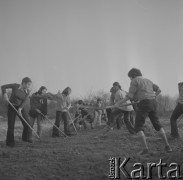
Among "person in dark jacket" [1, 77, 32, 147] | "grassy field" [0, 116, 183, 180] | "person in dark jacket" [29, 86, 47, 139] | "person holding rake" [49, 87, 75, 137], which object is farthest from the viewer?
"person holding rake" [49, 87, 75, 137]

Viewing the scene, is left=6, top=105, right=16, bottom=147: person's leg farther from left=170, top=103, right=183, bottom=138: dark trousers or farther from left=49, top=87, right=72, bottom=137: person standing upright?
left=170, top=103, right=183, bottom=138: dark trousers

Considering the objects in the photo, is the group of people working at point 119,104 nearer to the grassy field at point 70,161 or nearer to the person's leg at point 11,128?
the person's leg at point 11,128

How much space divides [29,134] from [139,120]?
11.8 ft

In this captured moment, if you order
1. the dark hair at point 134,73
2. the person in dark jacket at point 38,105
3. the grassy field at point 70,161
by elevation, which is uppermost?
the dark hair at point 134,73

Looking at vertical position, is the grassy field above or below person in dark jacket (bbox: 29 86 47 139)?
below

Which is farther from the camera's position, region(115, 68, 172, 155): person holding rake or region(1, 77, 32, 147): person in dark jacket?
region(1, 77, 32, 147): person in dark jacket

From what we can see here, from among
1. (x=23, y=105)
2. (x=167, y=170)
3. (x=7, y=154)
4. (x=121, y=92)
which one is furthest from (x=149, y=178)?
(x=121, y=92)

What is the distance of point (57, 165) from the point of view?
488 cm

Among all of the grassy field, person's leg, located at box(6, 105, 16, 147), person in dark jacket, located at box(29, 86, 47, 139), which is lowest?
the grassy field

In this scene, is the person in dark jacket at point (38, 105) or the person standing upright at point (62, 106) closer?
the person in dark jacket at point (38, 105)

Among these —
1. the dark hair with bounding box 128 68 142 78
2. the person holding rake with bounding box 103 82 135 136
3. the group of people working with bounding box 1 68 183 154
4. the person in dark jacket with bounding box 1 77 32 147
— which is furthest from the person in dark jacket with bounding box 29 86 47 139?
the dark hair with bounding box 128 68 142 78

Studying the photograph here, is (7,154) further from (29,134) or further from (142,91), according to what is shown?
(142,91)

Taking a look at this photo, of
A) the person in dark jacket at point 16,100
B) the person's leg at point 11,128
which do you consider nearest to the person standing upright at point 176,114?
the person in dark jacket at point 16,100

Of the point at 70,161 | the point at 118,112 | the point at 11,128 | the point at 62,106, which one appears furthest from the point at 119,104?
the point at 62,106
